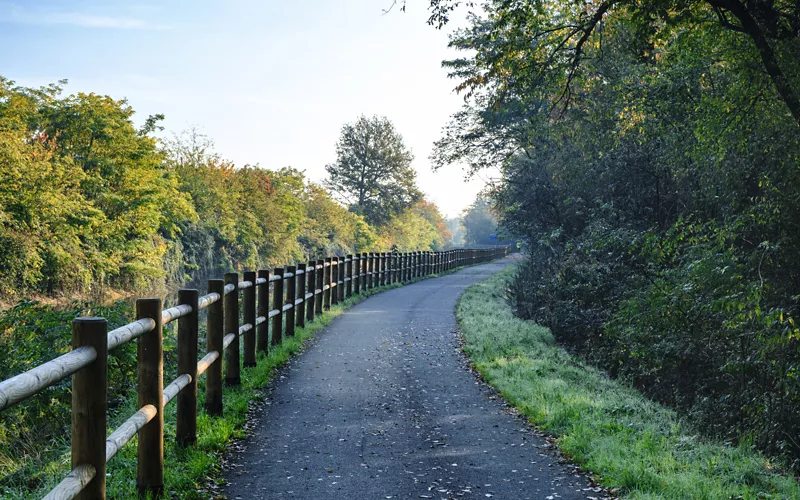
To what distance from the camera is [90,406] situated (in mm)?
3764

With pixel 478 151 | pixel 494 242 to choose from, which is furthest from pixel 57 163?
pixel 494 242

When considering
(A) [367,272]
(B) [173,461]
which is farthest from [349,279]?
(B) [173,461]

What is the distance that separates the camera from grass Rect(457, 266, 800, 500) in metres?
5.43

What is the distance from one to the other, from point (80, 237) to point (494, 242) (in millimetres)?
100450

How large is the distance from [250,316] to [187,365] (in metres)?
3.51

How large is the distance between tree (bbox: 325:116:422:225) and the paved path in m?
58.1

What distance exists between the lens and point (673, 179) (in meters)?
16.0

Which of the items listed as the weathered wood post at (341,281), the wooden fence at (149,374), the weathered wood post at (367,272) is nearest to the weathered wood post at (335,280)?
the weathered wood post at (341,281)

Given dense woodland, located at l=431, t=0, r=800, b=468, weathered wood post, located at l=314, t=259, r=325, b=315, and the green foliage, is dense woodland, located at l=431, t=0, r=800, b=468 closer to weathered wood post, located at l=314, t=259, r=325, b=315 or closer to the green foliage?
weathered wood post, located at l=314, t=259, r=325, b=315

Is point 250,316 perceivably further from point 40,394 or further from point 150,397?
point 150,397

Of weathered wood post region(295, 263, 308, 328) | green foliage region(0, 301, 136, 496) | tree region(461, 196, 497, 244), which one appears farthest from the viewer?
tree region(461, 196, 497, 244)

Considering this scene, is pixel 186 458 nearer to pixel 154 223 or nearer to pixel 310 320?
pixel 310 320

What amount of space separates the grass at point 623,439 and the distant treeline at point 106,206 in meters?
16.3

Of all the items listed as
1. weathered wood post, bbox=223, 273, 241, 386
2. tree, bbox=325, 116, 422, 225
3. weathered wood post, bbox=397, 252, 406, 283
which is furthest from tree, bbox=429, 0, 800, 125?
tree, bbox=325, 116, 422, 225
